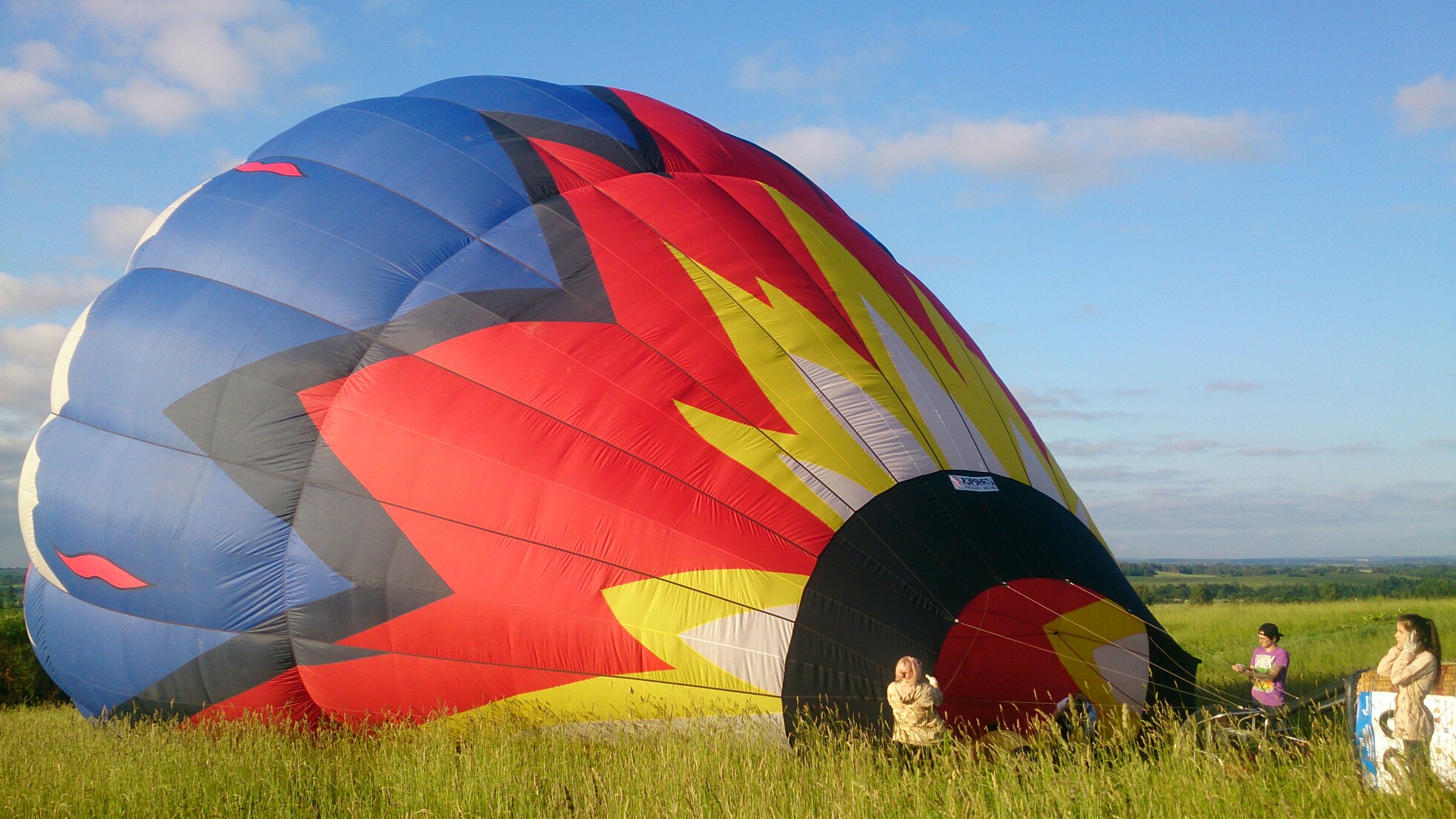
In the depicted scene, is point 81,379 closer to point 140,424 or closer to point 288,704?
point 140,424

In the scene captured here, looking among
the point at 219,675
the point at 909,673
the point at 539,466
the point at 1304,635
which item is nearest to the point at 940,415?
the point at 909,673

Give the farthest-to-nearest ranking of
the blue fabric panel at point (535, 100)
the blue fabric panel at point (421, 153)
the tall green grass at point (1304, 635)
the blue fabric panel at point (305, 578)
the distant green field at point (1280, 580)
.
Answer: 1. the distant green field at point (1280, 580)
2. the tall green grass at point (1304, 635)
3. the blue fabric panel at point (535, 100)
4. the blue fabric panel at point (421, 153)
5. the blue fabric panel at point (305, 578)

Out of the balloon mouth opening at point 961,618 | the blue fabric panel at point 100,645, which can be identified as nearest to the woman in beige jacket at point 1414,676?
the balloon mouth opening at point 961,618

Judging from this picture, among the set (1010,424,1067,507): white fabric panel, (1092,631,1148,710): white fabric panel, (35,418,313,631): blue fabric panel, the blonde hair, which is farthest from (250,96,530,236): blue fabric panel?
(1092,631,1148,710): white fabric panel

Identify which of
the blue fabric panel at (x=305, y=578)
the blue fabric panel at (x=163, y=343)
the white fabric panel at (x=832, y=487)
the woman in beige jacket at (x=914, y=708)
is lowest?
the woman in beige jacket at (x=914, y=708)

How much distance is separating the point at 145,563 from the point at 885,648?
4.98 m

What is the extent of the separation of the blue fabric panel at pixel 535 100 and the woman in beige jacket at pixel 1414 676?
582 cm

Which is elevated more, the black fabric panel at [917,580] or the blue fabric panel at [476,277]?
the blue fabric panel at [476,277]

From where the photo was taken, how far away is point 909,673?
521cm

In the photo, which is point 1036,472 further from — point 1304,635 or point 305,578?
point 1304,635

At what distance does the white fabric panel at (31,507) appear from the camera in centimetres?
811

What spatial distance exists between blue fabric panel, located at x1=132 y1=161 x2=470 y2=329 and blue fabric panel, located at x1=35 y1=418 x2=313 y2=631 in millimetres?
1326

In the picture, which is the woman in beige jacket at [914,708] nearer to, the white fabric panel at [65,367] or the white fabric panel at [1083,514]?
the white fabric panel at [1083,514]

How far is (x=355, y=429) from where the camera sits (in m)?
6.59
